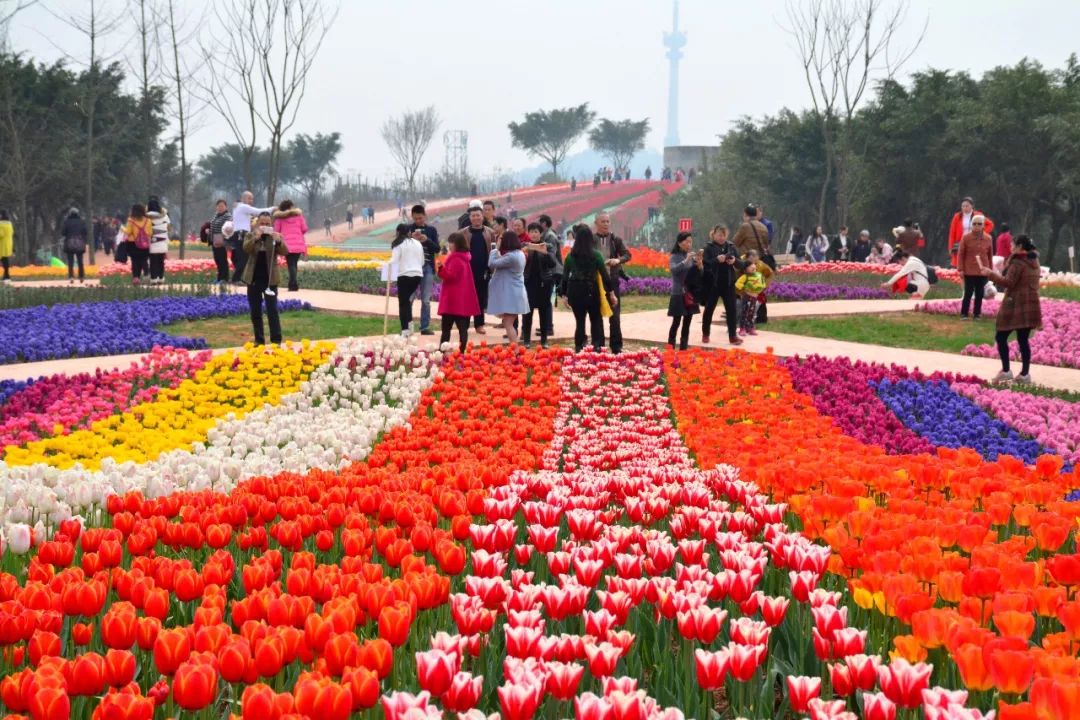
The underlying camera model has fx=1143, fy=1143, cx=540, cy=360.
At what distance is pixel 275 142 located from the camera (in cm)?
3872

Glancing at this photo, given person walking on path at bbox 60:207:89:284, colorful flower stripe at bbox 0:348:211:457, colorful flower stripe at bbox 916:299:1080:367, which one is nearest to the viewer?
colorful flower stripe at bbox 0:348:211:457

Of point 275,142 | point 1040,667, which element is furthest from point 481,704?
point 275,142

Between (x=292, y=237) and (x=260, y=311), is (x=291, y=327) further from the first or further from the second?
(x=292, y=237)

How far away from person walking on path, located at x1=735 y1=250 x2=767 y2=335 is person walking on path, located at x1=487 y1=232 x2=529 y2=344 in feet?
11.5

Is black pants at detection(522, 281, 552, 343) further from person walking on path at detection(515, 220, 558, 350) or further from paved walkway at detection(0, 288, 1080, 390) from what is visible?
paved walkway at detection(0, 288, 1080, 390)

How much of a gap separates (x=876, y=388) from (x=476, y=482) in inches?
292

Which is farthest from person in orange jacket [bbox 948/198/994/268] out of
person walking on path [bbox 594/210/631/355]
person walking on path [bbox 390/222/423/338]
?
person walking on path [bbox 390/222/423/338]

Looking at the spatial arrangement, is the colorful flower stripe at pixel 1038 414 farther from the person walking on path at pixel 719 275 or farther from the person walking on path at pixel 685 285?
the person walking on path at pixel 719 275

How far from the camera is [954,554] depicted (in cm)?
367

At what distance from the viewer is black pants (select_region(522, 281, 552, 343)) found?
50.6 ft

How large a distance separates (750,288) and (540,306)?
3133mm

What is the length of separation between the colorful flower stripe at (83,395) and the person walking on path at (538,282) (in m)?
4.33

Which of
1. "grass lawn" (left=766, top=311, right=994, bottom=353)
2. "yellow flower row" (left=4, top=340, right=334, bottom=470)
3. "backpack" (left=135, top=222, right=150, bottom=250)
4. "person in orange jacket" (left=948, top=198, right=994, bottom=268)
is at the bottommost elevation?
"yellow flower row" (left=4, top=340, right=334, bottom=470)

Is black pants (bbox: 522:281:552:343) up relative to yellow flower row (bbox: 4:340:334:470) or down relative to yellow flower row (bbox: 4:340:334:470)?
up
